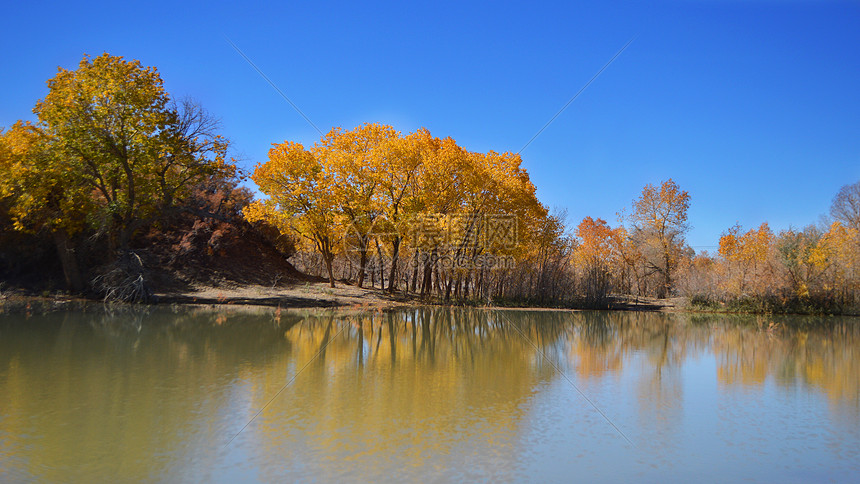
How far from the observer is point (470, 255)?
105 feet

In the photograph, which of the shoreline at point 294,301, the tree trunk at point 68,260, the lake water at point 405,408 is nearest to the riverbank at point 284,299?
the shoreline at point 294,301

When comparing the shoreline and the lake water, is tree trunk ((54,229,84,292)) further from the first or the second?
the lake water

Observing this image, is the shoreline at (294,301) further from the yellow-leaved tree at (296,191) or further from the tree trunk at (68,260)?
the yellow-leaved tree at (296,191)

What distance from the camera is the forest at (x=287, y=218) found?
922 inches

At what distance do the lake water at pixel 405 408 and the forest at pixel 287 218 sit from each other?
956 cm

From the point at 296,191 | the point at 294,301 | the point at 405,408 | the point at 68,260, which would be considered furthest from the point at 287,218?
the point at 405,408

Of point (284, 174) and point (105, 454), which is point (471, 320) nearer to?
point (284, 174)

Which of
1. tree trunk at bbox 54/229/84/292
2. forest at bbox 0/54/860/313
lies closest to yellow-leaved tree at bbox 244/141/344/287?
forest at bbox 0/54/860/313

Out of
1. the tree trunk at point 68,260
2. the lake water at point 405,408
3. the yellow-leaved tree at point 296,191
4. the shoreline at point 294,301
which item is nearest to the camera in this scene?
the lake water at point 405,408

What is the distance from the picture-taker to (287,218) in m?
30.0

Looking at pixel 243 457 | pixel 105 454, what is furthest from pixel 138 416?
pixel 243 457

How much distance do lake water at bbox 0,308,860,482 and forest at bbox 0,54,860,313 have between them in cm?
956

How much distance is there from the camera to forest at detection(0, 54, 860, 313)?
23.4m

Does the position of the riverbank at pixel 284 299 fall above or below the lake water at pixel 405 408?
above
